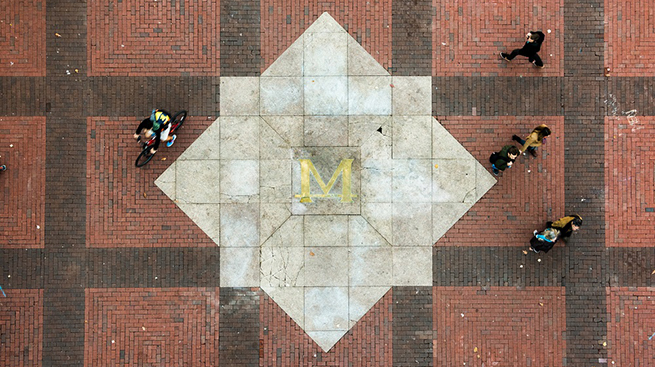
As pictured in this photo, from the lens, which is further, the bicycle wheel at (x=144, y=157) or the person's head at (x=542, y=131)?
the bicycle wheel at (x=144, y=157)

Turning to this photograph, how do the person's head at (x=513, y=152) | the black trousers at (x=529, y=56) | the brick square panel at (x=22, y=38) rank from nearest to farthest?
1. the person's head at (x=513, y=152)
2. the black trousers at (x=529, y=56)
3. the brick square panel at (x=22, y=38)

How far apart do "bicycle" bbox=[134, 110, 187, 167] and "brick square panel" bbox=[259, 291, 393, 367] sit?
10.7ft

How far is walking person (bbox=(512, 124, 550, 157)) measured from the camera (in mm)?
7312

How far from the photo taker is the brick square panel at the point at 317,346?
7.95 meters

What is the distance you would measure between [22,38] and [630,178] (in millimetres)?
11359

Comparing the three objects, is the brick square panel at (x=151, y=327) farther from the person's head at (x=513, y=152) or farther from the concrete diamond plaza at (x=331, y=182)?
the person's head at (x=513, y=152)

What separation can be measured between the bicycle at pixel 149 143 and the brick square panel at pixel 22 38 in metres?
2.33

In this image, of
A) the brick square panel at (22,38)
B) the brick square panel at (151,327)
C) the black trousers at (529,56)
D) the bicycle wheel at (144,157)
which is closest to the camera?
the black trousers at (529,56)

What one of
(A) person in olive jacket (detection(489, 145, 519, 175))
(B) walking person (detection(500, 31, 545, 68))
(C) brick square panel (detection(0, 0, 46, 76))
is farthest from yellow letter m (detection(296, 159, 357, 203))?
(C) brick square panel (detection(0, 0, 46, 76))

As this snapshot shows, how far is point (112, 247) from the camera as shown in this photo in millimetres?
7980

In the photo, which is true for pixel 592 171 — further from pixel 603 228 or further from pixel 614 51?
pixel 614 51

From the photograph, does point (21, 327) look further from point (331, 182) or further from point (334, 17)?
point (334, 17)

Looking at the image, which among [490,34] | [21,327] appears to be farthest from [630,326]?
[21,327]

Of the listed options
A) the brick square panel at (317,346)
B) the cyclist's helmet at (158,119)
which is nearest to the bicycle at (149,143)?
the cyclist's helmet at (158,119)
